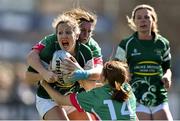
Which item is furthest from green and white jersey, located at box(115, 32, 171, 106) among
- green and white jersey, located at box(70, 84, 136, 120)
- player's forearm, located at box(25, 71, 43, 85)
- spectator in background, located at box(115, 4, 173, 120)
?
green and white jersey, located at box(70, 84, 136, 120)

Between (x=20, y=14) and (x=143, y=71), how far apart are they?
1881cm

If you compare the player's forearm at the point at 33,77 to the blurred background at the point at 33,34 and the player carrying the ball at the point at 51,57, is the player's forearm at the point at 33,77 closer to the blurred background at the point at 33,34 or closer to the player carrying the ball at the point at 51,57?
the player carrying the ball at the point at 51,57

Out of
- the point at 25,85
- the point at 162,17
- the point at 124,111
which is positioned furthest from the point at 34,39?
the point at 124,111

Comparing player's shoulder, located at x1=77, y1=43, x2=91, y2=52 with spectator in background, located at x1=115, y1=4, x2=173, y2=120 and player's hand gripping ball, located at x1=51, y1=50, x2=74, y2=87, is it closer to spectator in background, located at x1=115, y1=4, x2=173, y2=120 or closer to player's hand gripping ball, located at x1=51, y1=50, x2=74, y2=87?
player's hand gripping ball, located at x1=51, y1=50, x2=74, y2=87

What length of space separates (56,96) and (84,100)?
490 mm

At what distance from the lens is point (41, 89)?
33.7ft

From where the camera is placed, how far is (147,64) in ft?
36.8

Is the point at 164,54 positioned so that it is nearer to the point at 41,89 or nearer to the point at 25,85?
the point at 41,89

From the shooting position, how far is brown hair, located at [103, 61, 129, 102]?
9.04m

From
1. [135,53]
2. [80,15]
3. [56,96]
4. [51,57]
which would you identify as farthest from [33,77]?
[135,53]

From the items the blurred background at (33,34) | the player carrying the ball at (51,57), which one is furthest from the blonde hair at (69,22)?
the blurred background at (33,34)

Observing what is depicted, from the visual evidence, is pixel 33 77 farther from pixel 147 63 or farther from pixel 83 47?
pixel 147 63

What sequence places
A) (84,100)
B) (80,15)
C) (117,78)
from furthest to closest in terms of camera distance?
1. (80,15)
2. (84,100)
3. (117,78)

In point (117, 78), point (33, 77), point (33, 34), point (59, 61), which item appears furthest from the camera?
point (33, 34)
